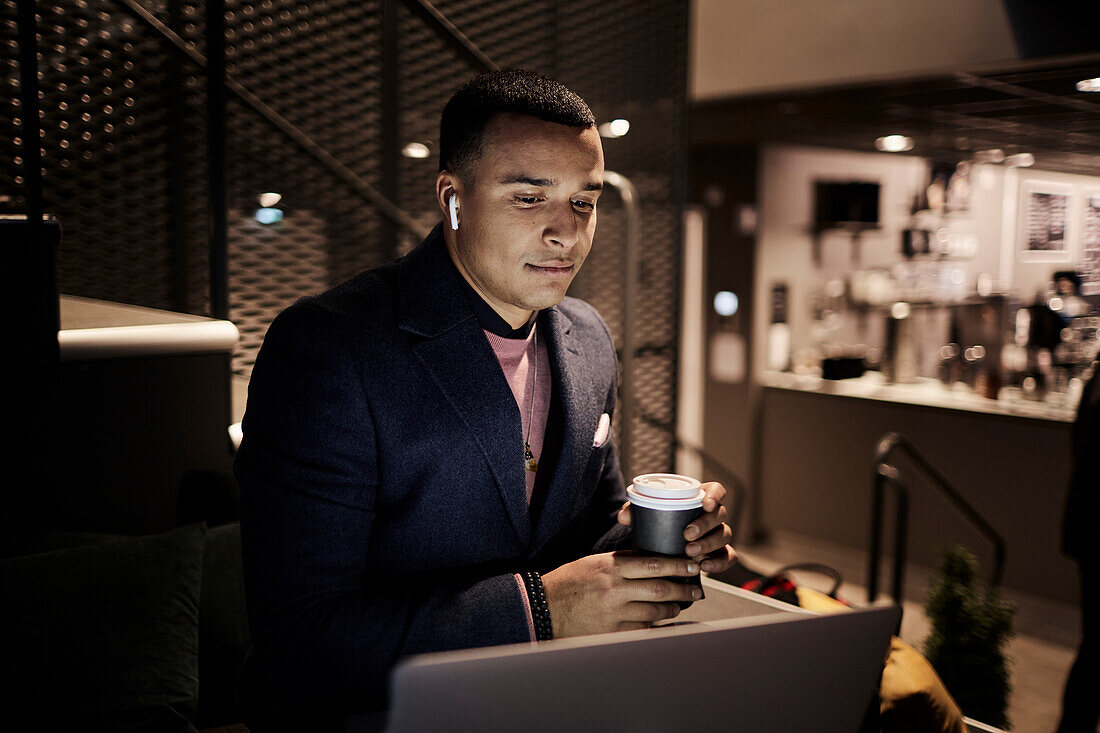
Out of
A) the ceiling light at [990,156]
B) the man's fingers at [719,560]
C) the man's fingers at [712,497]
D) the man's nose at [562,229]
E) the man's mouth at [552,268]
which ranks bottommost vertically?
the man's fingers at [719,560]

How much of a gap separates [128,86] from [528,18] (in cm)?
144

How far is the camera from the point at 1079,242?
15.9 ft

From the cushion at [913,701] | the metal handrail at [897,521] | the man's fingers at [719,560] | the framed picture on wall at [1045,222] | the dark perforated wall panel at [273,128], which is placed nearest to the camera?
the man's fingers at [719,560]

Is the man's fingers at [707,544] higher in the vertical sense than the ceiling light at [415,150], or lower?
lower

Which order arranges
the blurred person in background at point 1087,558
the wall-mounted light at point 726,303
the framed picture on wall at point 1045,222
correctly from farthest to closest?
the wall-mounted light at point 726,303 → the framed picture on wall at point 1045,222 → the blurred person in background at point 1087,558

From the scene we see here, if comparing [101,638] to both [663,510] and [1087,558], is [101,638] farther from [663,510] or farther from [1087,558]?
[1087,558]

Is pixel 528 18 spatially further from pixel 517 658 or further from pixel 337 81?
pixel 517 658

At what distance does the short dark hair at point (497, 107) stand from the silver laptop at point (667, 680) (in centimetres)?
84

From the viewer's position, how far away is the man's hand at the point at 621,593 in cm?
115

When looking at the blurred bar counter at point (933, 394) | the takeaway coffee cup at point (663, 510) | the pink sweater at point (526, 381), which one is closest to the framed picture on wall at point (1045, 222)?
the blurred bar counter at point (933, 394)

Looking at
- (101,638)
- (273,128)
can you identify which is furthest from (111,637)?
(273,128)

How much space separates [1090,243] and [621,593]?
4800 millimetres

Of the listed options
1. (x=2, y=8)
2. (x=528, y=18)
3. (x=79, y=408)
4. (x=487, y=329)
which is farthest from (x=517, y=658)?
(x=528, y=18)

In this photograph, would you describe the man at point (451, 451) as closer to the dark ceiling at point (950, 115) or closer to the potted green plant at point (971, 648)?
the potted green plant at point (971, 648)
